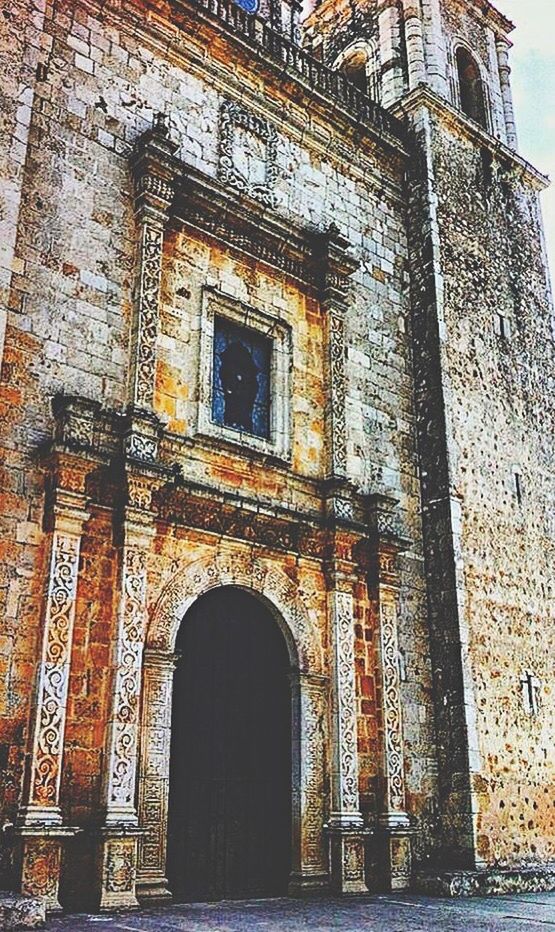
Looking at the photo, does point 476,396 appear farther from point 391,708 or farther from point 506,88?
point 506,88

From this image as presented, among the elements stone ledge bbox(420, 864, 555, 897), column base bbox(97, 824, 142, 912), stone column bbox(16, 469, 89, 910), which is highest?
stone column bbox(16, 469, 89, 910)

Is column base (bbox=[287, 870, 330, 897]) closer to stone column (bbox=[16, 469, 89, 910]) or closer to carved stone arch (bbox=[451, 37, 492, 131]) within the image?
stone column (bbox=[16, 469, 89, 910])

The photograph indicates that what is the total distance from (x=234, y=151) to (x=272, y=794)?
252 inches

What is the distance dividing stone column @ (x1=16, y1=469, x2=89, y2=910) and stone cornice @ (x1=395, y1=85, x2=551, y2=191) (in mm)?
7438

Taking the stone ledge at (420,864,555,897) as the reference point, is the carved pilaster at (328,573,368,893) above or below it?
above

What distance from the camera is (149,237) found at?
855 centimetres

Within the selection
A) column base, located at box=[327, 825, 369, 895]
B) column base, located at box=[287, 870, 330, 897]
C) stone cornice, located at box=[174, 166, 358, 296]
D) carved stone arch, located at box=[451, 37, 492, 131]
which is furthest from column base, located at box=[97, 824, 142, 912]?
carved stone arch, located at box=[451, 37, 492, 131]

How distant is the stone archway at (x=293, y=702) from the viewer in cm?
714

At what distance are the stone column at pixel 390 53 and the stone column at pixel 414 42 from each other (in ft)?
0.50

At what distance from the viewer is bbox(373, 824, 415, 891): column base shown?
8531 millimetres

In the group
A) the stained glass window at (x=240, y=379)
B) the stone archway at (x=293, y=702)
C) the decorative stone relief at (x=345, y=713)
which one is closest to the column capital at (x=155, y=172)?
the stained glass window at (x=240, y=379)

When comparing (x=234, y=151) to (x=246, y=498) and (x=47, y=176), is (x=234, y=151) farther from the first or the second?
(x=246, y=498)

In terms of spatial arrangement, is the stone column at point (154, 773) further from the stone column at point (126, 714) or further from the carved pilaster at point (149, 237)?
the carved pilaster at point (149, 237)

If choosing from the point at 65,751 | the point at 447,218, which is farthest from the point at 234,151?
the point at 65,751
